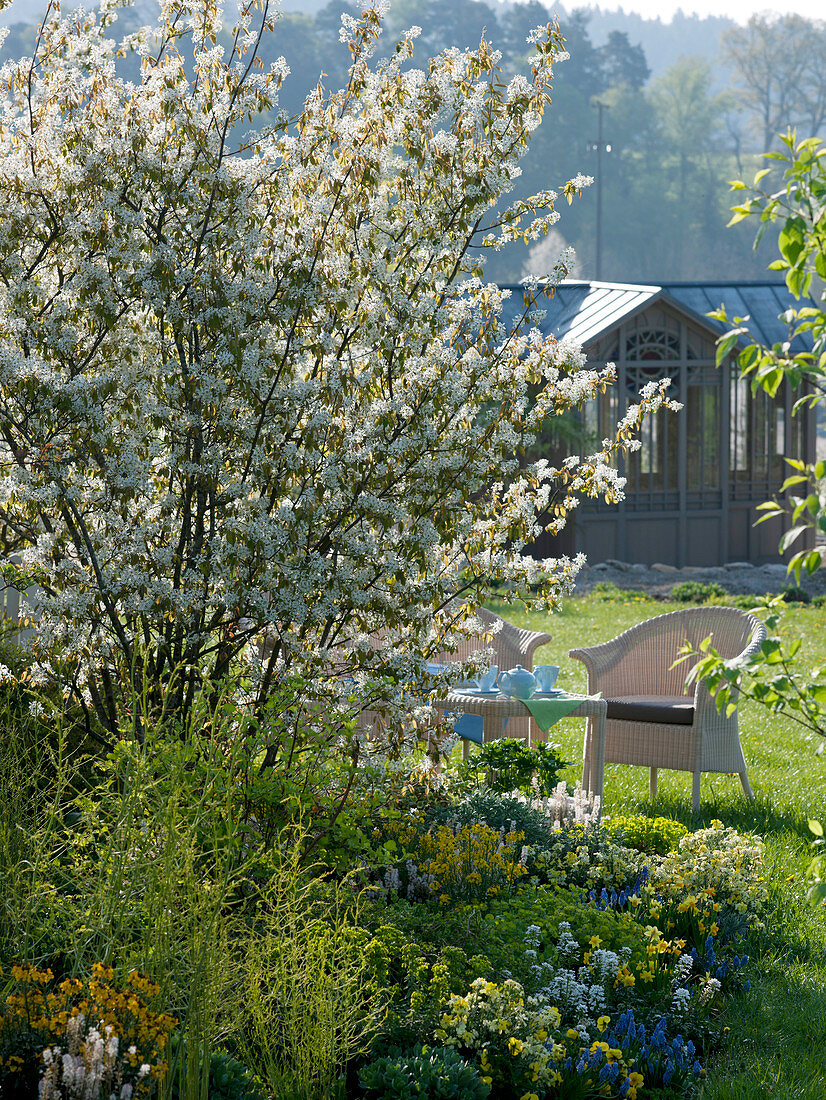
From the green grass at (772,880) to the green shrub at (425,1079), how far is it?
733 mm

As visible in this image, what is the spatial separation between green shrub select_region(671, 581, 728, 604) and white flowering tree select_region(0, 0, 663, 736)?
35.1ft

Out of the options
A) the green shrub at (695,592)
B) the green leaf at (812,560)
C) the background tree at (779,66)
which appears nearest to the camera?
the green leaf at (812,560)

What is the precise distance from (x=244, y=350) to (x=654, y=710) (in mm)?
3076

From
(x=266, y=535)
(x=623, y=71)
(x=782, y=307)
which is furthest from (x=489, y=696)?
(x=623, y=71)

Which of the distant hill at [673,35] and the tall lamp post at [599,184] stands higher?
the distant hill at [673,35]

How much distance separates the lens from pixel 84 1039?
2338 millimetres

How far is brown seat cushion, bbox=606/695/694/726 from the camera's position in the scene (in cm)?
575

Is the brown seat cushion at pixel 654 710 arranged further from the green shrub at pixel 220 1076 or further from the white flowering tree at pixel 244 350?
the green shrub at pixel 220 1076

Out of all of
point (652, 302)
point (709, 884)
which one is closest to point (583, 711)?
point (709, 884)

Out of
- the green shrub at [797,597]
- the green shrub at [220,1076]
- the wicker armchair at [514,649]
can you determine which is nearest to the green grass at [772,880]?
the wicker armchair at [514,649]

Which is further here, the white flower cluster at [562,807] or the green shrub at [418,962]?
the white flower cluster at [562,807]

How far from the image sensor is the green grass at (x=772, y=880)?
3217mm

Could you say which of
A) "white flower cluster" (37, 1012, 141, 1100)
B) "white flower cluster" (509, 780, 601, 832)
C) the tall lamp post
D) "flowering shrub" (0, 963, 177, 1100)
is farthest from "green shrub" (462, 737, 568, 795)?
the tall lamp post

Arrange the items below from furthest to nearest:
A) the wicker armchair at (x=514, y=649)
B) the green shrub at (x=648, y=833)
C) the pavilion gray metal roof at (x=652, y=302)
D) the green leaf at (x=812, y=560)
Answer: the pavilion gray metal roof at (x=652, y=302)
the wicker armchair at (x=514, y=649)
the green shrub at (x=648, y=833)
the green leaf at (x=812, y=560)
